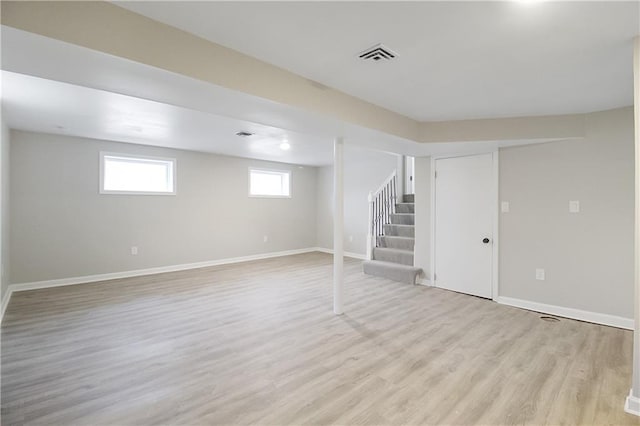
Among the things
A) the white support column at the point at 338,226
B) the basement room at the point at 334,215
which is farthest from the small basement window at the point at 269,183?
the white support column at the point at 338,226

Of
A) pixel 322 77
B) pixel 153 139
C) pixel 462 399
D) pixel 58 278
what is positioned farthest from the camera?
pixel 153 139

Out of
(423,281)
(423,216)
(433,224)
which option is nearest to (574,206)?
(433,224)

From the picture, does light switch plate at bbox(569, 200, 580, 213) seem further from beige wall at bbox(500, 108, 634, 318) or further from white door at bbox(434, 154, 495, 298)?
white door at bbox(434, 154, 495, 298)

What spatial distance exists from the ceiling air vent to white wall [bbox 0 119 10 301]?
4415 millimetres

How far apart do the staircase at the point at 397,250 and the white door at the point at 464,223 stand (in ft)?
1.76

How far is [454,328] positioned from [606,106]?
2.95 m

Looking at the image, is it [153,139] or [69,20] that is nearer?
[69,20]

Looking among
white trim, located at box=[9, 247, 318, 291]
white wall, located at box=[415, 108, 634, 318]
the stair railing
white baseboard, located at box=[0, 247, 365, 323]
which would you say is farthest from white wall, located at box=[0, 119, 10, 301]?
white wall, located at box=[415, 108, 634, 318]

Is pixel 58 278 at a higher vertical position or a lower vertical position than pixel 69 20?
lower

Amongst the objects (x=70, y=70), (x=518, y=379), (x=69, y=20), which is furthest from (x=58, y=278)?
(x=518, y=379)

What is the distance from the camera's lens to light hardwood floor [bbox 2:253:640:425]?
1983mm

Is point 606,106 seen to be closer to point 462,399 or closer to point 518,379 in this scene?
point 518,379

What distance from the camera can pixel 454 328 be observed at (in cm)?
334

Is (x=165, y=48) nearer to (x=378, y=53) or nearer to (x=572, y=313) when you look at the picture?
(x=378, y=53)
